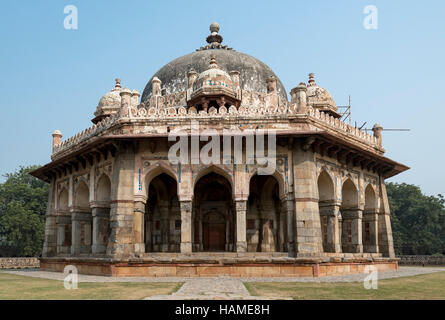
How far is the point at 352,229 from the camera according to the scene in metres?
19.2

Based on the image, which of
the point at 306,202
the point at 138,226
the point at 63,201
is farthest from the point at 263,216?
the point at 63,201

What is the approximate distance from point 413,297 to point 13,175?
1588 inches

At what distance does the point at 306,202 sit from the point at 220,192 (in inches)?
203

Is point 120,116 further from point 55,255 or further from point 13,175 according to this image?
point 13,175

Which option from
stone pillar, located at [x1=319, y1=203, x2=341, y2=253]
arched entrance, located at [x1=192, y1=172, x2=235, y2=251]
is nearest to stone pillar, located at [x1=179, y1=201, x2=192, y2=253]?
arched entrance, located at [x1=192, y1=172, x2=235, y2=251]

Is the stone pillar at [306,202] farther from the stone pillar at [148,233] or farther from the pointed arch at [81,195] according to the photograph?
the pointed arch at [81,195]

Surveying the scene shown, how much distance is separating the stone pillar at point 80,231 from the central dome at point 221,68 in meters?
7.43

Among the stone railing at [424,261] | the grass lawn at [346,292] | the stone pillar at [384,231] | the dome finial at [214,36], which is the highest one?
the dome finial at [214,36]

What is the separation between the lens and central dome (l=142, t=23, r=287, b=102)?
24516mm

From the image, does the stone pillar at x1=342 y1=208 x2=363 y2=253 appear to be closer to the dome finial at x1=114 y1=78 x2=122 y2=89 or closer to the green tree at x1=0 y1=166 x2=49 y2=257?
the dome finial at x1=114 y1=78 x2=122 y2=89

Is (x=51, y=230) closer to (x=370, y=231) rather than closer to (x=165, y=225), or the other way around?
(x=165, y=225)

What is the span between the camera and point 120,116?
1714cm

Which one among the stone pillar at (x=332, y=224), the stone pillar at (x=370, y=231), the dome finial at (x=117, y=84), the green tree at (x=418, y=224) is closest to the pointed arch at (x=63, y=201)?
the dome finial at (x=117, y=84)

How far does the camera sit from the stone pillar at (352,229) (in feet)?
62.5
